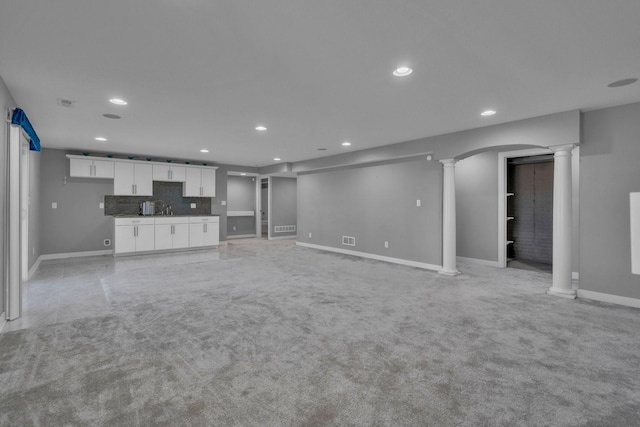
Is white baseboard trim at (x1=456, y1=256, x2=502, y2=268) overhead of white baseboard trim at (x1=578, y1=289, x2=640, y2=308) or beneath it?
overhead

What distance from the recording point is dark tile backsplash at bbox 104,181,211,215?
7.72m

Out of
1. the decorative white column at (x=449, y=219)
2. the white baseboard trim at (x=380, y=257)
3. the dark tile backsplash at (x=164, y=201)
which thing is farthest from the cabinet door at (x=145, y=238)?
the decorative white column at (x=449, y=219)

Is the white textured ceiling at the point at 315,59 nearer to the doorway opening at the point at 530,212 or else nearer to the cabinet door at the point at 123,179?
the doorway opening at the point at 530,212

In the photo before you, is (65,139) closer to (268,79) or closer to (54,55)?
(54,55)

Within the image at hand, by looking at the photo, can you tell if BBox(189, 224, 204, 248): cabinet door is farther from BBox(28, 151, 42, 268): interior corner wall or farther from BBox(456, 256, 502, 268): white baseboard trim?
BBox(456, 256, 502, 268): white baseboard trim

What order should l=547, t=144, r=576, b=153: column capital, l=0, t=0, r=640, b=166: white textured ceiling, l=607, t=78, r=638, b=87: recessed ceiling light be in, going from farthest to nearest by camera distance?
l=547, t=144, r=576, b=153: column capital
l=607, t=78, r=638, b=87: recessed ceiling light
l=0, t=0, r=640, b=166: white textured ceiling

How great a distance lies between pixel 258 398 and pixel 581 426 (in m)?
1.81

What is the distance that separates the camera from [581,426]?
1.72 meters

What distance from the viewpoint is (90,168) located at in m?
7.12

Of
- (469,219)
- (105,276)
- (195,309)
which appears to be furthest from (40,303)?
(469,219)

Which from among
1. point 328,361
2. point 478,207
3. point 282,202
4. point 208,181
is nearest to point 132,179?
point 208,181

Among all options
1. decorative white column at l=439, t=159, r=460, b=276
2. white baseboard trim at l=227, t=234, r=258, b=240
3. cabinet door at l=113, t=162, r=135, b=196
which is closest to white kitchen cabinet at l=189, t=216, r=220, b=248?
cabinet door at l=113, t=162, r=135, b=196

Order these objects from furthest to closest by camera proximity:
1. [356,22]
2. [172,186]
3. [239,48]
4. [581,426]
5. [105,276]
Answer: [172,186], [105,276], [239,48], [356,22], [581,426]

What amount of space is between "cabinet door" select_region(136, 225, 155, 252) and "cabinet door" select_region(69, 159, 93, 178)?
62.5 inches
